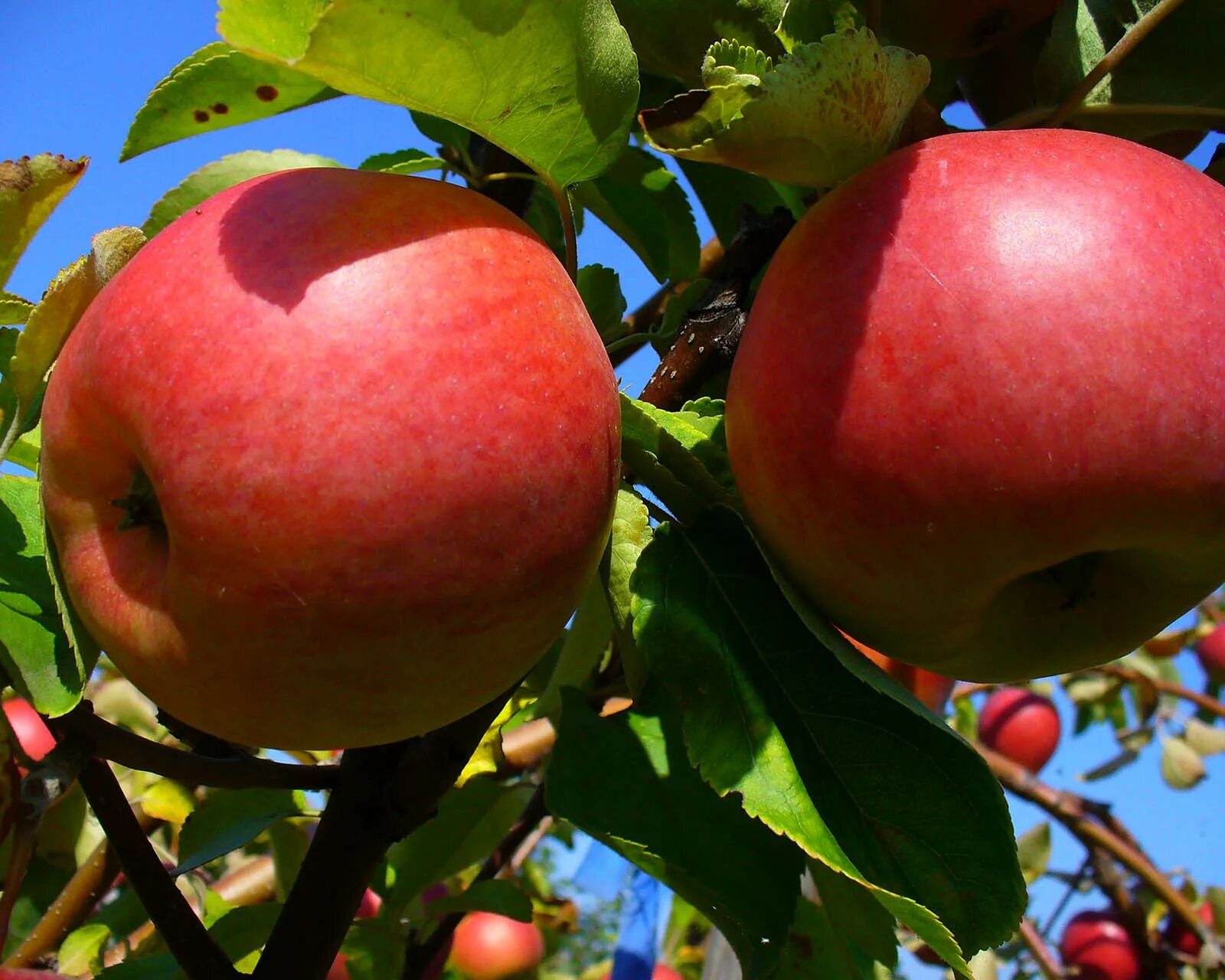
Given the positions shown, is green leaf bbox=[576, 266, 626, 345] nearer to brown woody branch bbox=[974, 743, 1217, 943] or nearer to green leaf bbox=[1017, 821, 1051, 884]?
brown woody branch bbox=[974, 743, 1217, 943]

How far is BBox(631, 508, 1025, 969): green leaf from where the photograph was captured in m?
0.75

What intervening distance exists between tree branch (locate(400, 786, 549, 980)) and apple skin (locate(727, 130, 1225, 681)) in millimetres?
662

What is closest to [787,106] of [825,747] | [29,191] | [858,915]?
[825,747]

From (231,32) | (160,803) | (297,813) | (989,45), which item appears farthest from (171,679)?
(160,803)

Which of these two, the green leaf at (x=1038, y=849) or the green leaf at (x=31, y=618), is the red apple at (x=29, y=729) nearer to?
the green leaf at (x=31, y=618)

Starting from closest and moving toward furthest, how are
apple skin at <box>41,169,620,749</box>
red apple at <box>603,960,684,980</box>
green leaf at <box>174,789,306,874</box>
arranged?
apple skin at <box>41,169,620,749</box>
green leaf at <box>174,789,306,874</box>
red apple at <box>603,960,684,980</box>

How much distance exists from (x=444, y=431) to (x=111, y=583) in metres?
0.24

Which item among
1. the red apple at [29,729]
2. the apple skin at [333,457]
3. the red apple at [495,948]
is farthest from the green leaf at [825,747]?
the red apple at [495,948]

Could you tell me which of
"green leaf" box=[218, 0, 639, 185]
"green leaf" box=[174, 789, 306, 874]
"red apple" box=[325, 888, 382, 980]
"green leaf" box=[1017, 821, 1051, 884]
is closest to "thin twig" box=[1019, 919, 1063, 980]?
"green leaf" box=[1017, 821, 1051, 884]

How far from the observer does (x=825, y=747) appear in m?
0.78

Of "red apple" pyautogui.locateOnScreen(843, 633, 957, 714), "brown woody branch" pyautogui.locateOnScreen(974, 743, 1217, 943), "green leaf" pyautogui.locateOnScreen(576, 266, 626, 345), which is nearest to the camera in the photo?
"green leaf" pyautogui.locateOnScreen(576, 266, 626, 345)

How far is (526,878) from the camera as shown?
7.75 ft

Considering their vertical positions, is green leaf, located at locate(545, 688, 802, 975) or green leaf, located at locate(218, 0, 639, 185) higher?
green leaf, located at locate(218, 0, 639, 185)

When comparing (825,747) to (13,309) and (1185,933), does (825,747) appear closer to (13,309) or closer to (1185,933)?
(13,309)
